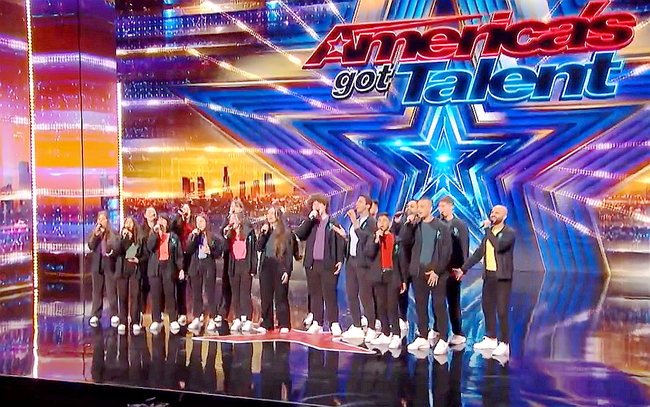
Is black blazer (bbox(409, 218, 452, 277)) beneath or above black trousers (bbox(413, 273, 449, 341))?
above

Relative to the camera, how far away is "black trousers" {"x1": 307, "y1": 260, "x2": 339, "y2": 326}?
4.78m

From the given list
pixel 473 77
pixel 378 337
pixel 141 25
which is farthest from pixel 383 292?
pixel 141 25

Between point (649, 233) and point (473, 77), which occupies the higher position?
point (473, 77)

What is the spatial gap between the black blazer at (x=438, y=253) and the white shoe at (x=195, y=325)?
174 cm

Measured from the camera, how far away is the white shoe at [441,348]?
4389mm

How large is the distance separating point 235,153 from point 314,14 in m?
1.35

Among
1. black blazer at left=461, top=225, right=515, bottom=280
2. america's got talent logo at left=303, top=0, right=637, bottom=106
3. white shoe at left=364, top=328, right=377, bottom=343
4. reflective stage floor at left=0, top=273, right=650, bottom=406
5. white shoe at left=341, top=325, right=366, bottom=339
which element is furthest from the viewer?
america's got talent logo at left=303, top=0, right=637, bottom=106

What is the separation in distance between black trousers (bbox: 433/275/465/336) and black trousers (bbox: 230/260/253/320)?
1.39 meters

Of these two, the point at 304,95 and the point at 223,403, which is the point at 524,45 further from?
the point at 223,403

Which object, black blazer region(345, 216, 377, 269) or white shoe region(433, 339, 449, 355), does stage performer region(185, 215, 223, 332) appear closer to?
black blazer region(345, 216, 377, 269)

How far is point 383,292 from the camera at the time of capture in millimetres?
4582

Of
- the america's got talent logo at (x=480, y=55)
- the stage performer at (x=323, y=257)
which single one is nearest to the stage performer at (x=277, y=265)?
the stage performer at (x=323, y=257)

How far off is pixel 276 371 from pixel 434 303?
Answer: 1.14 m

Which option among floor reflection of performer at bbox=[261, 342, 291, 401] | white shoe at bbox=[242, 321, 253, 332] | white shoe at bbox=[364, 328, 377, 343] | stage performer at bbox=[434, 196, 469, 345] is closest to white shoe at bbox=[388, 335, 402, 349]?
white shoe at bbox=[364, 328, 377, 343]
